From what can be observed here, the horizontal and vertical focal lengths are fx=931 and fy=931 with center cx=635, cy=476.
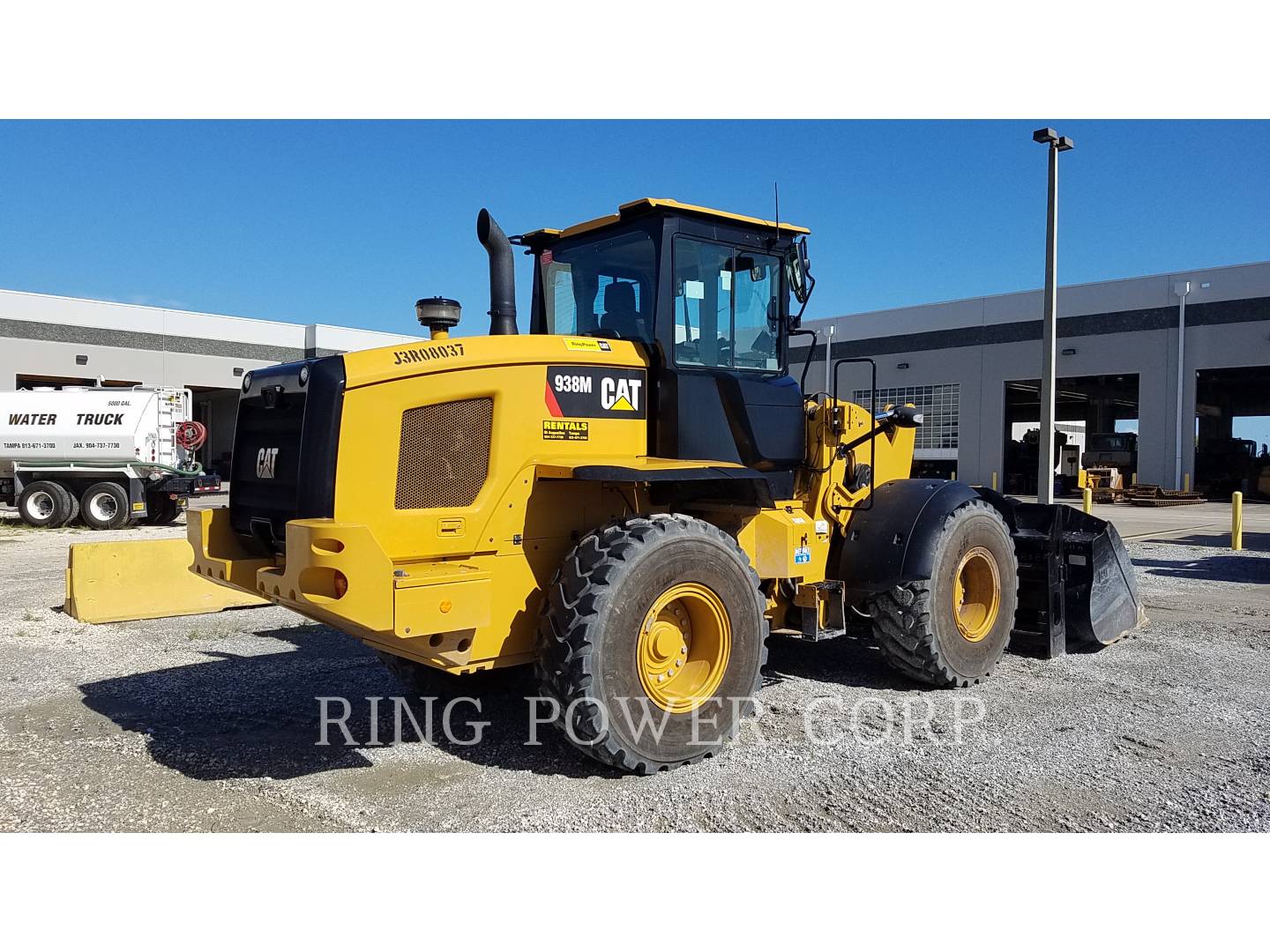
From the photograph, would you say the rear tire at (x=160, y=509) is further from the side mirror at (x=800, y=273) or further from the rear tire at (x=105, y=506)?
the side mirror at (x=800, y=273)

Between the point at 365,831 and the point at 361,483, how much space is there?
4.93 feet

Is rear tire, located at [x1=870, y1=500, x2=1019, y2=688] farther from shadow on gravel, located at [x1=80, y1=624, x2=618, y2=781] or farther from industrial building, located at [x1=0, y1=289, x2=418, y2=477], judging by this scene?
industrial building, located at [x1=0, y1=289, x2=418, y2=477]

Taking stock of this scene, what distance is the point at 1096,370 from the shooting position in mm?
33281

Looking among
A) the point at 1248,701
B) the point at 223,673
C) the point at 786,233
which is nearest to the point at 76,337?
the point at 223,673

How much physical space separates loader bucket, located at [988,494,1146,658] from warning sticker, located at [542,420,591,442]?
12.1 ft

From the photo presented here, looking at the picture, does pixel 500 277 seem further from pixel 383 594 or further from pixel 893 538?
pixel 893 538

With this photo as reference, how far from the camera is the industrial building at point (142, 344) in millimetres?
33250

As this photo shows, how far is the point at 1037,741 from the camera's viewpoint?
16.5 feet

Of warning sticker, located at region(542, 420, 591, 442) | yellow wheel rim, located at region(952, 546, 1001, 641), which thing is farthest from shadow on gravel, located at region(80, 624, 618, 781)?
yellow wheel rim, located at region(952, 546, 1001, 641)

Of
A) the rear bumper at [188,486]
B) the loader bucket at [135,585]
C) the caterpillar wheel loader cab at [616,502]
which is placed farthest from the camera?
Result: the rear bumper at [188,486]

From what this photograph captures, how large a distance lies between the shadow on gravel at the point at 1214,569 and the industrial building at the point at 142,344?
2570 cm

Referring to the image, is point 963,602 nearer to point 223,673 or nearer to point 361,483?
point 361,483

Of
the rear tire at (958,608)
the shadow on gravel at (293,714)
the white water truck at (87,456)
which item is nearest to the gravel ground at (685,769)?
the shadow on gravel at (293,714)

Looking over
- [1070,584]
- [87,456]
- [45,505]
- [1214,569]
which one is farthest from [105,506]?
[1214,569]
